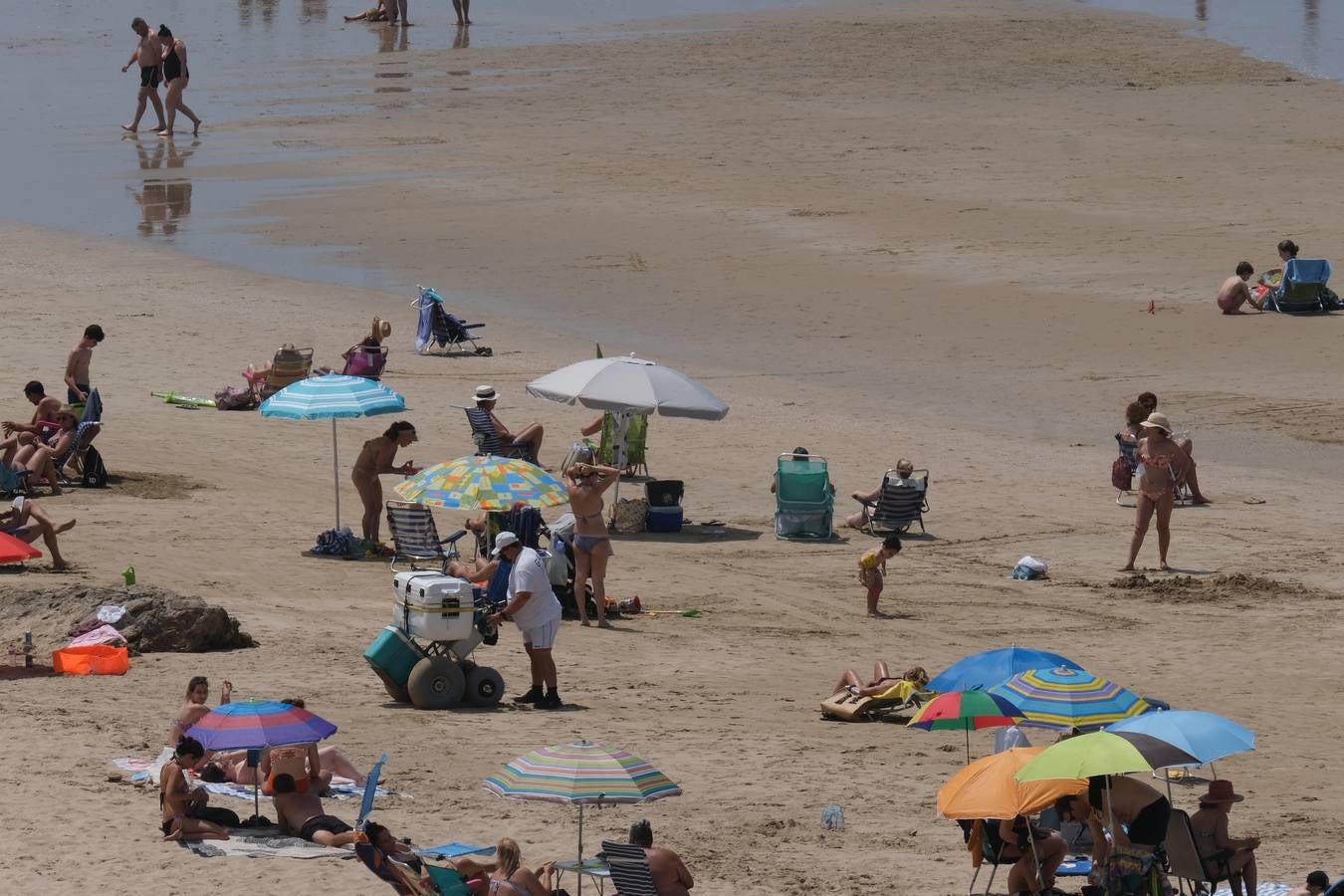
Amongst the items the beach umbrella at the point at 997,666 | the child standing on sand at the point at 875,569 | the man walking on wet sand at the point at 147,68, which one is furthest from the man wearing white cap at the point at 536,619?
the man walking on wet sand at the point at 147,68

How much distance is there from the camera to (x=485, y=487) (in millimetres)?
14266

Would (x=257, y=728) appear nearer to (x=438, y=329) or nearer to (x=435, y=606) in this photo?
(x=435, y=606)

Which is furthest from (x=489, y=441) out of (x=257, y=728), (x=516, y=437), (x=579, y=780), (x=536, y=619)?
(x=579, y=780)

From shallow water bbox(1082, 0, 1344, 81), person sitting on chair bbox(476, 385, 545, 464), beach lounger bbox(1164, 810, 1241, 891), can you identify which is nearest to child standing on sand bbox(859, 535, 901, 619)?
person sitting on chair bbox(476, 385, 545, 464)

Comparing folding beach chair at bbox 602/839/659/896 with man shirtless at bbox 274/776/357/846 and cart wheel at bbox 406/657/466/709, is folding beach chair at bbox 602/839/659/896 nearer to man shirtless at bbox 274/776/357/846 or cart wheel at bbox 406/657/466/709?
man shirtless at bbox 274/776/357/846

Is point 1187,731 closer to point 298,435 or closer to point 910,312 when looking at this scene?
point 298,435

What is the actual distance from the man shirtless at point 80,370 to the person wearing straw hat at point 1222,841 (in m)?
11.2

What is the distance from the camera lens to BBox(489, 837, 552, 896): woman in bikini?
841cm

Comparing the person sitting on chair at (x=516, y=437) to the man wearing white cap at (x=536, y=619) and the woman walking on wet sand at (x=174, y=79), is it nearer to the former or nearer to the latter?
the man wearing white cap at (x=536, y=619)

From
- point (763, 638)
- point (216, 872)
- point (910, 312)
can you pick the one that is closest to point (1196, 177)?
point (910, 312)

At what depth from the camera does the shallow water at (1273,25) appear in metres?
40.7

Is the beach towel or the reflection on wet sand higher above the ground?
the reflection on wet sand

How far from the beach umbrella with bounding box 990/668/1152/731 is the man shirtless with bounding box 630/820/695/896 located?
Answer: 7.66ft

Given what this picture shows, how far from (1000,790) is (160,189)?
25.6 meters
